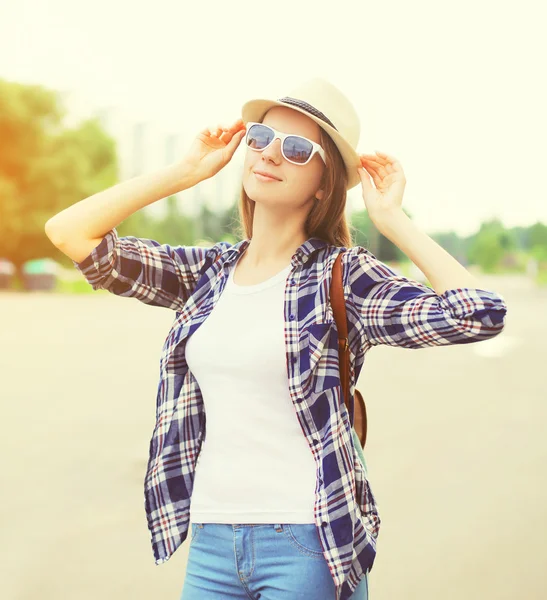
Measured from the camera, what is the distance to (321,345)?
2020 mm

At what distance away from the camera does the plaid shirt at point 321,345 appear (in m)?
1.99

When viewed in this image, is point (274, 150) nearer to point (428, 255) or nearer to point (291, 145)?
point (291, 145)

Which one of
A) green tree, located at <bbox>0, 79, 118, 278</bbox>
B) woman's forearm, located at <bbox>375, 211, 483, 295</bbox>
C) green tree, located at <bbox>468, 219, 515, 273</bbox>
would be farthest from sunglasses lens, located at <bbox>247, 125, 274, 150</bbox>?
green tree, located at <bbox>468, 219, 515, 273</bbox>

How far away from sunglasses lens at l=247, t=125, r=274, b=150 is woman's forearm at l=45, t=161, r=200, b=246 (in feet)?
0.76

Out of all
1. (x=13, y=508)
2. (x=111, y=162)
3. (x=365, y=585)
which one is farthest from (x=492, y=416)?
(x=111, y=162)

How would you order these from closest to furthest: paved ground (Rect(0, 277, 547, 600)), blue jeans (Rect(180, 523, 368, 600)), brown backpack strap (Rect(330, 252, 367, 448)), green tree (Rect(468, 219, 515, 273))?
blue jeans (Rect(180, 523, 368, 600))
brown backpack strap (Rect(330, 252, 367, 448))
paved ground (Rect(0, 277, 547, 600))
green tree (Rect(468, 219, 515, 273))

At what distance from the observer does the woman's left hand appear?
2.26m

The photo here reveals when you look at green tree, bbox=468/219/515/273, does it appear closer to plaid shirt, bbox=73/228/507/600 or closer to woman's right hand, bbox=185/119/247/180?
woman's right hand, bbox=185/119/247/180

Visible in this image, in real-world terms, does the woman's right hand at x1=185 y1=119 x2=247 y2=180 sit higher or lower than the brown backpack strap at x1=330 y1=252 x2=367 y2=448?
higher

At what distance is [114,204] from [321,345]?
29.3 inches

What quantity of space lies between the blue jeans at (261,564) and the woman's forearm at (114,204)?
0.86 metres

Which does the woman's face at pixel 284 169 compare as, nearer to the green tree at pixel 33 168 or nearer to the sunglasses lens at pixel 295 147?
the sunglasses lens at pixel 295 147

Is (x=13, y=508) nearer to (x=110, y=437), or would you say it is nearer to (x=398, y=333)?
(x=110, y=437)

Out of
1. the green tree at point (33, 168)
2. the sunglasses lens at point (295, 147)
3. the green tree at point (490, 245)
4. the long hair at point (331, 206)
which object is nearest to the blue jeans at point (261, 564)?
the long hair at point (331, 206)
